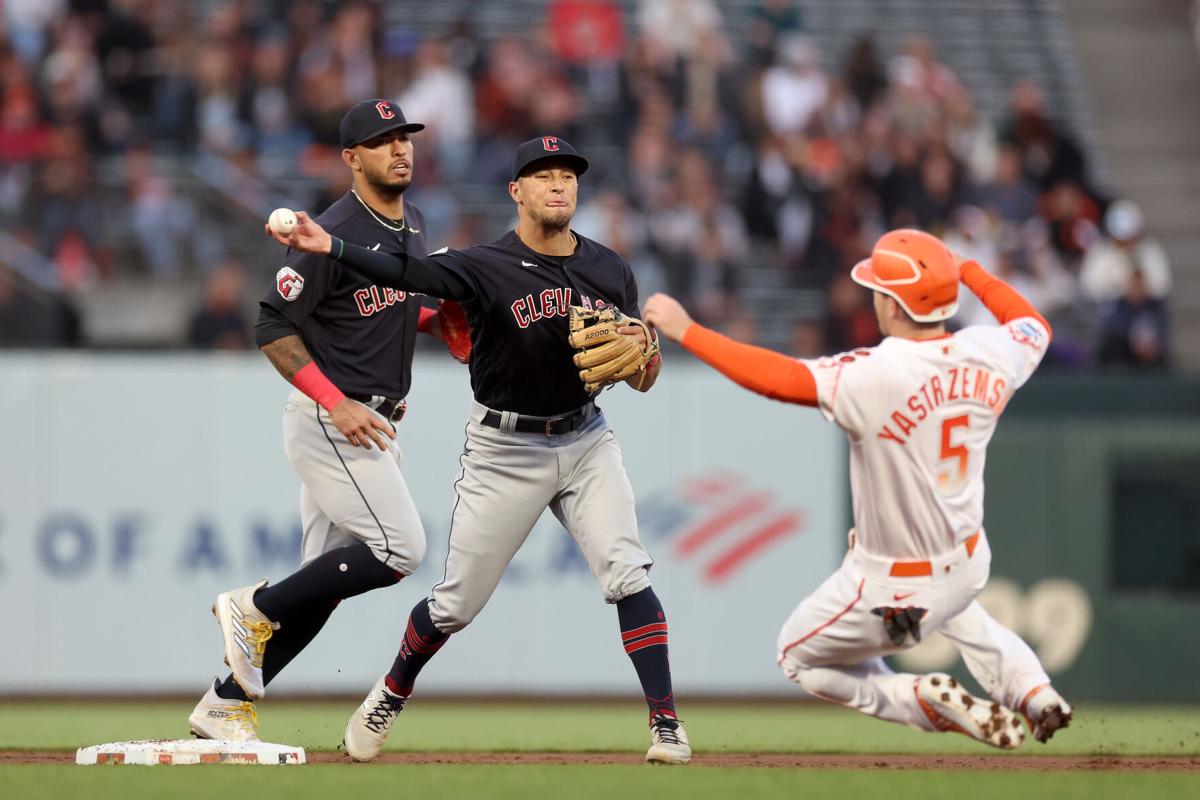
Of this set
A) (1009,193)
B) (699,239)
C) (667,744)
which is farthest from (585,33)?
(667,744)

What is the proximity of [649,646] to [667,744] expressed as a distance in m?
0.36

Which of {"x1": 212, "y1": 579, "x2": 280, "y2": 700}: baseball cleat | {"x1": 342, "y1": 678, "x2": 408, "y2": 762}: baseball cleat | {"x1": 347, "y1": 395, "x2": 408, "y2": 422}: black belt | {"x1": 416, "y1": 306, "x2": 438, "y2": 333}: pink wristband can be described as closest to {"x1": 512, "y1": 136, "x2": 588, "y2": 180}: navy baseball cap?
{"x1": 416, "y1": 306, "x2": 438, "y2": 333}: pink wristband

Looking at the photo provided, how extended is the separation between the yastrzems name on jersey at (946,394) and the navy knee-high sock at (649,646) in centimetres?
125

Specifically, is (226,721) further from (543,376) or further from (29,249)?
(29,249)

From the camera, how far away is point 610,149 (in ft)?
46.7

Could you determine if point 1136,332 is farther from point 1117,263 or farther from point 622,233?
point 622,233

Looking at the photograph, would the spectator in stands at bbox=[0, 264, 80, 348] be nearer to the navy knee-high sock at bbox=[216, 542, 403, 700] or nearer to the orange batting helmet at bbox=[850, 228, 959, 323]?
the navy knee-high sock at bbox=[216, 542, 403, 700]

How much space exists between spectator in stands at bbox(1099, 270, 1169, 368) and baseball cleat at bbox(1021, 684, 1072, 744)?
668 centimetres

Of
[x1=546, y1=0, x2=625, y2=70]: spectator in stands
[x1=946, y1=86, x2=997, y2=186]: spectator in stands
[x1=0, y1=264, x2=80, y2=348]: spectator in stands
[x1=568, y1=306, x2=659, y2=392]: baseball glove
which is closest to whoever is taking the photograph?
[x1=568, y1=306, x2=659, y2=392]: baseball glove

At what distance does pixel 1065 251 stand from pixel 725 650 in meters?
4.53

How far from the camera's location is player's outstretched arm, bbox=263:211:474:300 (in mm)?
6207

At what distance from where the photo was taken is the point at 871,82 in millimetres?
15047

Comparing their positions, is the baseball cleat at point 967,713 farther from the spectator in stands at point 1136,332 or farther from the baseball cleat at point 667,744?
the spectator in stands at point 1136,332

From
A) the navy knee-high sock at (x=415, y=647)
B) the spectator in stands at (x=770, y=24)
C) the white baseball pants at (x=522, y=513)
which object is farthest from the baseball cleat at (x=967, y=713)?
the spectator in stands at (x=770, y=24)
